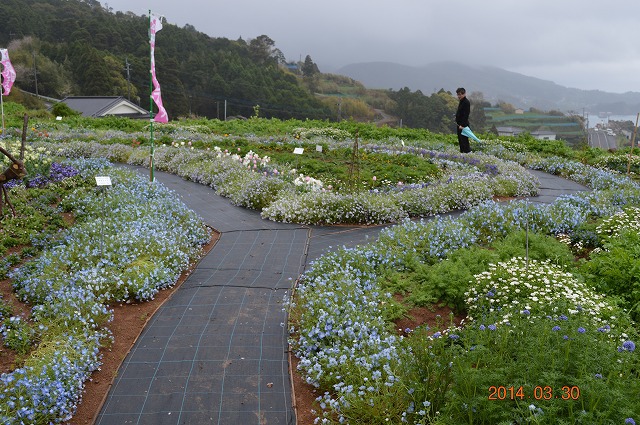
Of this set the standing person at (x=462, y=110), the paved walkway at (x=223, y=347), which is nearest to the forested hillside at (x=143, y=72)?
the standing person at (x=462, y=110)

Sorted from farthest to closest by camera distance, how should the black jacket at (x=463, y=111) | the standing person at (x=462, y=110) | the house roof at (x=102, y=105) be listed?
the house roof at (x=102, y=105) < the black jacket at (x=463, y=111) < the standing person at (x=462, y=110)

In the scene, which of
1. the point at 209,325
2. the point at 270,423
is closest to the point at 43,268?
the point at 209,325

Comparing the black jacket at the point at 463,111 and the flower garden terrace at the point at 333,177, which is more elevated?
the black jacket at the point at 463,111

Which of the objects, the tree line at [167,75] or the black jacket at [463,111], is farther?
the tree line at [167,75]

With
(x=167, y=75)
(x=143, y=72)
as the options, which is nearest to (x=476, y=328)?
(x=167, y=75)

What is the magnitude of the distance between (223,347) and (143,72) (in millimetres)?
42463

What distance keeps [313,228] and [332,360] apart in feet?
15.1

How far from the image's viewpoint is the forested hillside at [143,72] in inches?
1624

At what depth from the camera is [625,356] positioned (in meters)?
3.26

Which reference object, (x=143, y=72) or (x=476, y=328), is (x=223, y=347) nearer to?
(x=476, y=328)

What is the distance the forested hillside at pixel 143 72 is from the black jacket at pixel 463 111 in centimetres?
2614

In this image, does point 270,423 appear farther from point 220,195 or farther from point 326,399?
point 220,195

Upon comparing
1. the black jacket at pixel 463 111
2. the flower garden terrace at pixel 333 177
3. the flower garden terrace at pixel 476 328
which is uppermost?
the black jacket at pixel 463 111

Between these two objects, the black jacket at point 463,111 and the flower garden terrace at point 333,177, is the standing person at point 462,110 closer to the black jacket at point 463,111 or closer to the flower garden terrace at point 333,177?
the black jacket at point 463,111
